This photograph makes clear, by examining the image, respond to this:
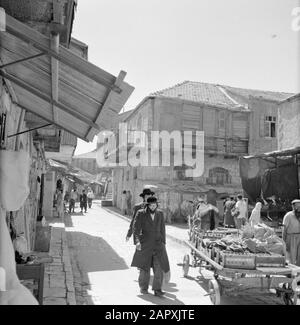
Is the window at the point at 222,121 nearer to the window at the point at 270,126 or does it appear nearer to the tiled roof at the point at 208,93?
the tiled roof at the point at 208,93

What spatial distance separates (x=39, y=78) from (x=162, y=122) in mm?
19164

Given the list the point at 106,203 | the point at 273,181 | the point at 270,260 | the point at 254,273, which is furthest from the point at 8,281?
the point at 106,203

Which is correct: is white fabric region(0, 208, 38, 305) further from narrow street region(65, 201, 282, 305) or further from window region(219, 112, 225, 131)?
window region(219, 112, 225, 131)

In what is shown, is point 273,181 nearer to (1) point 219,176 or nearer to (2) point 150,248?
(2) point 150,248

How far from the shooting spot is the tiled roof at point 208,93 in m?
24.8

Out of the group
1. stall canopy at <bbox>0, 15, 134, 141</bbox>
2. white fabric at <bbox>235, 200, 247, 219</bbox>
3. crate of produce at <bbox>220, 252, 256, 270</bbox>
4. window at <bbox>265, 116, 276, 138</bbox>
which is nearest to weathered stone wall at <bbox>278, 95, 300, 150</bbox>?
white fabric at <bbox>235, 200, 247, 219</bbox>

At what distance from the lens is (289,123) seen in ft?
52.4

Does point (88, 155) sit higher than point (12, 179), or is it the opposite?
point (88, 155)

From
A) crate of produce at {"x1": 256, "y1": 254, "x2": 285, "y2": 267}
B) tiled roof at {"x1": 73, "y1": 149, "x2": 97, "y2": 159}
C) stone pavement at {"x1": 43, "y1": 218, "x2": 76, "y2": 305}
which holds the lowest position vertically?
stone pavement at {"x1": 43, "y1": 218, "x2": 76, "y2": 305}

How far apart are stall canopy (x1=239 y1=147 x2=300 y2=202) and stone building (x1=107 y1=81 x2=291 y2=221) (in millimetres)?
7800

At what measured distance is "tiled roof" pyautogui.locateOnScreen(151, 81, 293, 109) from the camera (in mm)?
24797

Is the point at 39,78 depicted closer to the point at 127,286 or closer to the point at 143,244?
the point at 143,244

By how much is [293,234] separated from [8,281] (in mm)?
6158

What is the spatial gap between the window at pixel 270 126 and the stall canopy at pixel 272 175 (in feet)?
37.2
